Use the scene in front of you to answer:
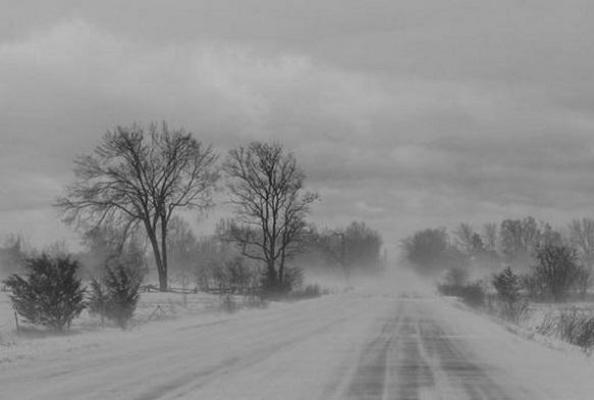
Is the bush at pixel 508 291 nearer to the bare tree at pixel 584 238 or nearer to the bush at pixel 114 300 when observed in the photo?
the bush at pixel 114 300

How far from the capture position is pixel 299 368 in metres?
13.5

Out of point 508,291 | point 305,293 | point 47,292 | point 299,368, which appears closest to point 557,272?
point 305,293

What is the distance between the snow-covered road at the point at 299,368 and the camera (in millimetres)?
10734

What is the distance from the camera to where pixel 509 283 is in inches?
1982

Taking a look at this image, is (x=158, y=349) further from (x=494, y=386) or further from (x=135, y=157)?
(x=135, y=157)

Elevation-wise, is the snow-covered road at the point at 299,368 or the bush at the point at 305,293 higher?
the bush at the point at 305,293

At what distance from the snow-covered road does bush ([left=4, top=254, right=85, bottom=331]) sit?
2.78 meters

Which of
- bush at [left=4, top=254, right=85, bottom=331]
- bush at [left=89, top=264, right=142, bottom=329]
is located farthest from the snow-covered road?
bush at [left=89, top=264, right=142, bottom=329]

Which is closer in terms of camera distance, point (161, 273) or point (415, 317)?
point (415, 317)

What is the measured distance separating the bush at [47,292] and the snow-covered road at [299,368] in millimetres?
2775

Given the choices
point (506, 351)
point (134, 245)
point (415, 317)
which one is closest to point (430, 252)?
point (134, 245)

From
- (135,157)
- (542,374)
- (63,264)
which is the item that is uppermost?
(135,157)

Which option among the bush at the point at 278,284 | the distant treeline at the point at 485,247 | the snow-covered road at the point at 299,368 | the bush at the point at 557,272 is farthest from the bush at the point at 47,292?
the distant treeline at the point at 485,247

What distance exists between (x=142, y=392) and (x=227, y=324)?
54.5 feet
